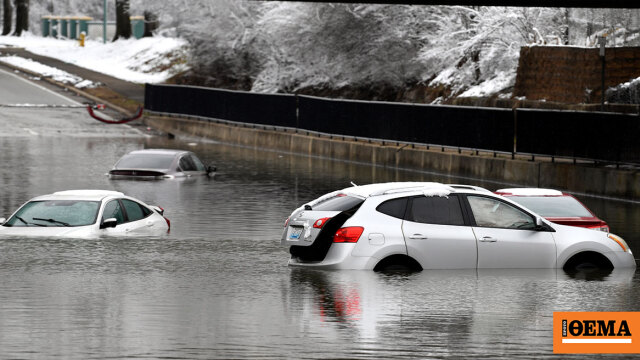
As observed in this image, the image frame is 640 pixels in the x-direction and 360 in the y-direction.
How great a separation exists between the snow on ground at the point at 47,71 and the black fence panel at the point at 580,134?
128ft

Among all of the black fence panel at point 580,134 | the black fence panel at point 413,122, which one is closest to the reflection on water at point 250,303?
the black fence panel at point 580,134

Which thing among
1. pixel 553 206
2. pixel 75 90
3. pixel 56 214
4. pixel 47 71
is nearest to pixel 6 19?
A: pixel 47 71

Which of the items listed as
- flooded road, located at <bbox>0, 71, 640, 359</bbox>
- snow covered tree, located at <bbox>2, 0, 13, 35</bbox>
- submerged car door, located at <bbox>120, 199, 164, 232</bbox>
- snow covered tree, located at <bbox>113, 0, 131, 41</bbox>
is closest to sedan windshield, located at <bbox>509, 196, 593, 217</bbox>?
flooded road, located at <bbox>0, 71, 640, 359</bbox>

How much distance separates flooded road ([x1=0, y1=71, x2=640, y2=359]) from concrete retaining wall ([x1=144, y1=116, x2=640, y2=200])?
30.2ft

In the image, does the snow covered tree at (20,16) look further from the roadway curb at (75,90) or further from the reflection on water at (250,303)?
the reflection on water at (250,303)

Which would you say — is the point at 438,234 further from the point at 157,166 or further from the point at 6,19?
the point at 6,19

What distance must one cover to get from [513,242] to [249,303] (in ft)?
12.9

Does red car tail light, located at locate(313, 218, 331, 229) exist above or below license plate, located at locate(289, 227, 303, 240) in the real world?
above

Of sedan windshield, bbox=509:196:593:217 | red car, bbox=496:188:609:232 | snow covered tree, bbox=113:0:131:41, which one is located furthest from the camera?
snow covered tree, bbox=113:0:131:41

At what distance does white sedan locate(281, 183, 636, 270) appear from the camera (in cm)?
1573

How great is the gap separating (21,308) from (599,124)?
2419 cm

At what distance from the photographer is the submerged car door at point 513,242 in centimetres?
1619

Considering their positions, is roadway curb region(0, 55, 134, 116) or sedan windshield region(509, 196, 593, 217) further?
roadway curb region(0, 55, 134, 116)

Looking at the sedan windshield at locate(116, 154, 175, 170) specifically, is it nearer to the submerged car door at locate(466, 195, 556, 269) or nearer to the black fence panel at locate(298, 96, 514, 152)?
the black fence panel at locate(298, 96, 514, 152)
